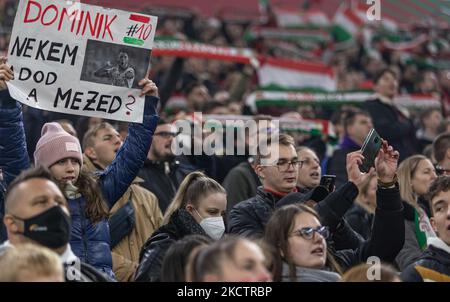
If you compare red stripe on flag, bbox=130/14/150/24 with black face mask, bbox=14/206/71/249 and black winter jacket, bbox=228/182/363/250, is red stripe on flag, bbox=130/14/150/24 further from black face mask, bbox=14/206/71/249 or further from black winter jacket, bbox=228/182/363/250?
black face mask, bbox=14/206/71/249

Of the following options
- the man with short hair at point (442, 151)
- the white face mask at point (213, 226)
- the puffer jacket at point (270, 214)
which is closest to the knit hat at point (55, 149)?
the white face mask at point (213, 226)

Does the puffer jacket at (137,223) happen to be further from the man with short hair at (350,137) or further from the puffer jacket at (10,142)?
the man with short hair at (350,137)

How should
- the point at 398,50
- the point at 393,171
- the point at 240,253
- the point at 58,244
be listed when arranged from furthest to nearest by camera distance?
the point at 398,50 → the point at 393,171 → the point at 58,244 → the point at 240,253

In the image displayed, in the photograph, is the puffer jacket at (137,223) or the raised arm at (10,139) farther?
the puffer jacket at (137,223)

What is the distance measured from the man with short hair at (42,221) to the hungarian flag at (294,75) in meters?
8.33

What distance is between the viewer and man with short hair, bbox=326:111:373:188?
10.2m

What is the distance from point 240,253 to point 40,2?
9.40ft

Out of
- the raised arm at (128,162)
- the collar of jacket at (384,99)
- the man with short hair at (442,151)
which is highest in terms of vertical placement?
the collar of jacket at (384,99)

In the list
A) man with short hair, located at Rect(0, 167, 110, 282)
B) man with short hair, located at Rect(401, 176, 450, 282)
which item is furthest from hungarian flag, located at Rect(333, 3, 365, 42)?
man with short hair, located at Rect(0, 167, 110, 282)

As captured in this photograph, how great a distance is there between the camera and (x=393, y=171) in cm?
691

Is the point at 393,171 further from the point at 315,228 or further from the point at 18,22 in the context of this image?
the point at 18,22

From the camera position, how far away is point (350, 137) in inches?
421

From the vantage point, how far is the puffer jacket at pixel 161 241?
628 cm
